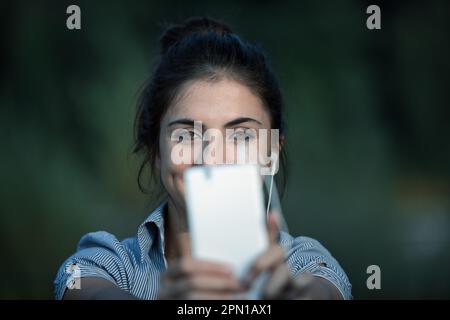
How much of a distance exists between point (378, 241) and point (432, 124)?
1.88 ft

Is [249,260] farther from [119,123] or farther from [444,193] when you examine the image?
[444,193]

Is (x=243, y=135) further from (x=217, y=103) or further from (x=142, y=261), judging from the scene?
(x=142, y=261)

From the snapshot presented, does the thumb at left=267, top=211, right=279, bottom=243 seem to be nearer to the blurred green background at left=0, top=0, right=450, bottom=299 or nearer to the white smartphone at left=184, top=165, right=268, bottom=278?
the white smartphone at left=184, top=165, right=268, bottom=278

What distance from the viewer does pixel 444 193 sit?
2.75 metres

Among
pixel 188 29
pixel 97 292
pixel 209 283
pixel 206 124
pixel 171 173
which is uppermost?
pixel 188 29

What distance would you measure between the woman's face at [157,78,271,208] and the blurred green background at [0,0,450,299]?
4.22 feet

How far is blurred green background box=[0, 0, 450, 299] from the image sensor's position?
8.37ft

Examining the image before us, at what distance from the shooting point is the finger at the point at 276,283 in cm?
86

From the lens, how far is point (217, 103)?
1.27 m

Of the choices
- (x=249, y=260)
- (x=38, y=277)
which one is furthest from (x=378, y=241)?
(x=249, y=260)

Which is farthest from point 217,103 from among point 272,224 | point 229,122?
point 272,224

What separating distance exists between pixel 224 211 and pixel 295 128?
1.91 meters

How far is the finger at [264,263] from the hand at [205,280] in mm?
20

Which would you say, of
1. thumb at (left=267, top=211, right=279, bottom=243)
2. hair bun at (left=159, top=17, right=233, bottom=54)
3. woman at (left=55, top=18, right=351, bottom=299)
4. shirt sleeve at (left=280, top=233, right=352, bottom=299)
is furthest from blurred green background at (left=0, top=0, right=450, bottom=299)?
thumb at (left=267, top=211, right=279, bottom=243)
